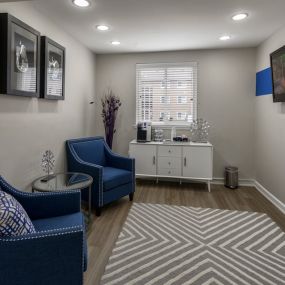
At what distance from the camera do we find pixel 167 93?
14.6 feet

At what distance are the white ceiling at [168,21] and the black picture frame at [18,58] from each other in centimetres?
46

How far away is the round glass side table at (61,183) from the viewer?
232 centimetres

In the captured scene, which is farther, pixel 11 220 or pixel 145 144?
pixel 145 144

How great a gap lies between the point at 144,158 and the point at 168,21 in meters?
2.19

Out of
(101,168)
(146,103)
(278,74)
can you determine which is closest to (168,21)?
(278,74)

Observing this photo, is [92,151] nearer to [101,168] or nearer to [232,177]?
[101,168]

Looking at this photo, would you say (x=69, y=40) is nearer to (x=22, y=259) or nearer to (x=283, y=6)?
(x=283, y=6)

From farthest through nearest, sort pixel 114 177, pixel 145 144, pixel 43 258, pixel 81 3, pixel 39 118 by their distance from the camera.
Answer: pixel 145 144 → pixel 114 177 → pixel 39 118 → pixel 81 3 → pixel 43 258

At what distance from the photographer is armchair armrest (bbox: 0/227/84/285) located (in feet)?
4.00

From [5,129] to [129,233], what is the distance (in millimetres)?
1617

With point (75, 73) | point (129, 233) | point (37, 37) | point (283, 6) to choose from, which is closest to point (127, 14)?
point (37, 37)

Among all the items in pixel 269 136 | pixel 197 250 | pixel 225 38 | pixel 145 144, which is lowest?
pixel 197 250

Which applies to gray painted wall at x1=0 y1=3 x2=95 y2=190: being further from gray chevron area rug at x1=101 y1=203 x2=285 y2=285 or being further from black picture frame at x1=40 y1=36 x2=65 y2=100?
gray chevron area rug at x1=101 y1=203 x2=285 y2=285

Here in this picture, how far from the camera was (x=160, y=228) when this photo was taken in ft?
8.80
